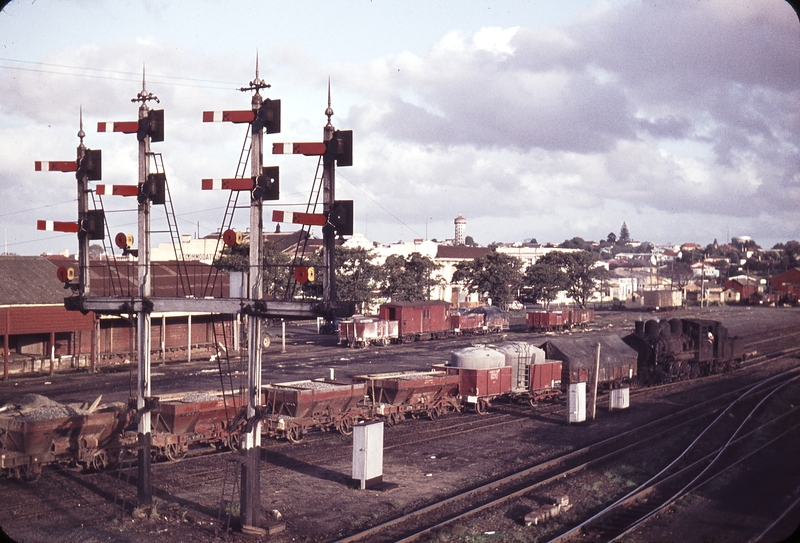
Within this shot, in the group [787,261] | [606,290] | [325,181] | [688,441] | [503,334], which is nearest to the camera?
[325,181]

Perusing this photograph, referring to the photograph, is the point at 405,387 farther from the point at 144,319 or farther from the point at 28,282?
the point at 28,282

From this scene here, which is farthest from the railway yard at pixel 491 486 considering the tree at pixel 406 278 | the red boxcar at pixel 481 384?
the tree at pixel 406 278

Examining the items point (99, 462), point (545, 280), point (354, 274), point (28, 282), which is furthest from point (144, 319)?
point (545, 280)

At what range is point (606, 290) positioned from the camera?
469 feet

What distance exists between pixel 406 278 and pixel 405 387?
5736 cm

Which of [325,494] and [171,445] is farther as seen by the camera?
[171,445]

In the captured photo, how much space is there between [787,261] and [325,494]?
18099cm

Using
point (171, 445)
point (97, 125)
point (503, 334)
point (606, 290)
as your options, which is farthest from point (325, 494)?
point (606, 290)

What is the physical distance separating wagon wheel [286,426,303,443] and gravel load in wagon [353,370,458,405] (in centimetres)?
348

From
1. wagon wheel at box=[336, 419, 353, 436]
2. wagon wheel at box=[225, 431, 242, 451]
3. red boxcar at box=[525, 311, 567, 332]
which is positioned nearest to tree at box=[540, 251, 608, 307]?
red boxcar at box=[525, 311, 567, 332]

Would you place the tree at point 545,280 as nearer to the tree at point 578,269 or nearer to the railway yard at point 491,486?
the tree at point 578,269

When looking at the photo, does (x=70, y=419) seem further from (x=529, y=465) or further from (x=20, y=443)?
(x=529, y=465)

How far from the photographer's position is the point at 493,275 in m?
90.2

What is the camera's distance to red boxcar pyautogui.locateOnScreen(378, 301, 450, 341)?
202 feet
